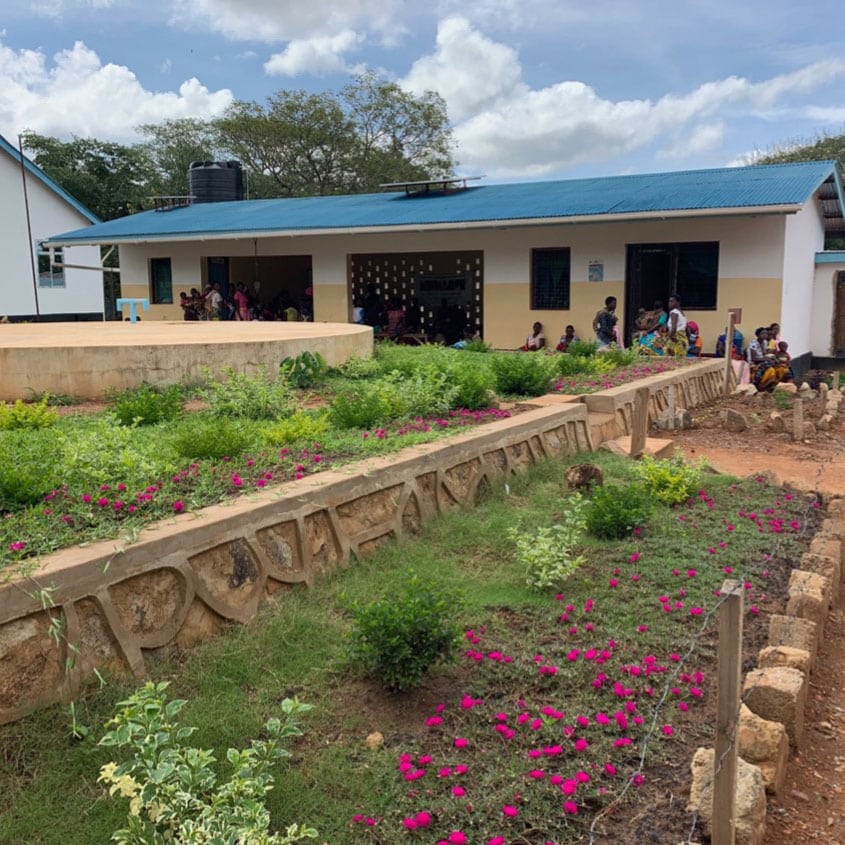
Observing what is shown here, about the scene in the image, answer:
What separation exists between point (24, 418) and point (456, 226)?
11161mm

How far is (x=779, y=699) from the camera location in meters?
3.27

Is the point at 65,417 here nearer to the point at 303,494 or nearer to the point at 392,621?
the point at 303,494

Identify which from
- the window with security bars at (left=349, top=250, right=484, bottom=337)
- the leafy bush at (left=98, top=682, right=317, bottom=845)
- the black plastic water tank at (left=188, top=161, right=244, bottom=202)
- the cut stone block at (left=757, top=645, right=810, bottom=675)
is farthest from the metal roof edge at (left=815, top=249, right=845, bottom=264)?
the leafy bush at (left=98, top=682, right=317, bottom=845)

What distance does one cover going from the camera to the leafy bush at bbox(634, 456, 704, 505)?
20.3 ft

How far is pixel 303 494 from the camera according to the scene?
440cm

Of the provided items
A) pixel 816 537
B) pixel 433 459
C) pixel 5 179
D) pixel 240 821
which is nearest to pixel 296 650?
pixel 240 821

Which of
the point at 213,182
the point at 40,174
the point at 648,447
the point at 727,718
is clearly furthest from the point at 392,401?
the point at 40,174

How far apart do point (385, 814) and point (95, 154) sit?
1364 inches

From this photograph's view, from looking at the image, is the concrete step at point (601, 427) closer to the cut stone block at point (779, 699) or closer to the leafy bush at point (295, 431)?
the leafy bush at point (295, 431)

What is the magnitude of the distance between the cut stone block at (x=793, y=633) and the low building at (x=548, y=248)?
10542 mm

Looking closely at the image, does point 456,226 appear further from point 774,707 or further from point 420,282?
point 774,707

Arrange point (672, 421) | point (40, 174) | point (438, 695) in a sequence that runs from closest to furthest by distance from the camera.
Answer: point (438, 695) < point (672, 421) < point (40, 174)

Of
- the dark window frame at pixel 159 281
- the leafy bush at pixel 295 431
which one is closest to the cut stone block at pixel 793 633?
the leafy bush at pixel 295 431

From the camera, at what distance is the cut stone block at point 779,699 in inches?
129
